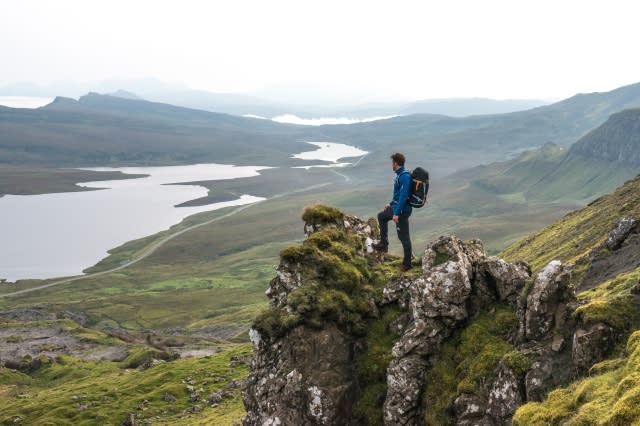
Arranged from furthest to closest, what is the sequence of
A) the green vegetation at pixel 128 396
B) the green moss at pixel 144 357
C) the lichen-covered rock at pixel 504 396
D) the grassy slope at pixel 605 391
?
the green moss at pixel 144 357, the green vegetation at pixel 128 396, the lichen-covered rock at pixel 504 396, the grassy slope at pixel 605 391

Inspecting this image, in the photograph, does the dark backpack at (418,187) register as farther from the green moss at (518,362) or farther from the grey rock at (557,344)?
the grey rock at (557,344)

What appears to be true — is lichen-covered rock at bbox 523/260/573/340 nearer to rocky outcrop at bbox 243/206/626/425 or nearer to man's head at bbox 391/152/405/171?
rocky outcrop at bbox 243/206/626/425

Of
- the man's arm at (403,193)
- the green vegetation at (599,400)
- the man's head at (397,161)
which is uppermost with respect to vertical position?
the man's head at (397,161)

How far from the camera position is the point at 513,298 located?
2339 cm

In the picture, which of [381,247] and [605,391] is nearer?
[605,391]

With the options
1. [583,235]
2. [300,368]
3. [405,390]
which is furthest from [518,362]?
[583,235]

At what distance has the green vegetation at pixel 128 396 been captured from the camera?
196 ft

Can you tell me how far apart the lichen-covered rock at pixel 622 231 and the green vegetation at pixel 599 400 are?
70.5ft

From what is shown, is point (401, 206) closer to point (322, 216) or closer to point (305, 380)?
point (322, 216)

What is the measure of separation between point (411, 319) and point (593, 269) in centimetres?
2029

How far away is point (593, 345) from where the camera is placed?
18.4m

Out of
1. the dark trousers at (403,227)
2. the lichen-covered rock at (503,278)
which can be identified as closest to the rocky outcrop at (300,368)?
the dark trousers at (403,227)

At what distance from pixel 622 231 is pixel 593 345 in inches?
854

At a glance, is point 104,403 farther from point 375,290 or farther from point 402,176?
point 402,176
